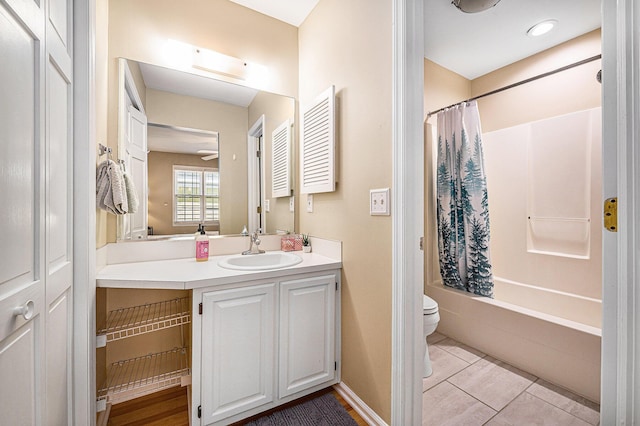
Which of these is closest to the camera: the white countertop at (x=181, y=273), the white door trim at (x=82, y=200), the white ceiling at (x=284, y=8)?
the white door trim at (x=82, y=200)

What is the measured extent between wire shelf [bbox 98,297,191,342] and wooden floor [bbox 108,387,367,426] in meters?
0.40

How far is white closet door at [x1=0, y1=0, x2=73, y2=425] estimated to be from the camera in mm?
610

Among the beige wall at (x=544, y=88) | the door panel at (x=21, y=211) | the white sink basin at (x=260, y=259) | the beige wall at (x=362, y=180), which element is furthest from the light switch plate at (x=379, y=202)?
the beige wall at (x=544, y=88)

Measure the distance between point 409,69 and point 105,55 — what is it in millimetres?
1622

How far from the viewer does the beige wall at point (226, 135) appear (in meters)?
1.79

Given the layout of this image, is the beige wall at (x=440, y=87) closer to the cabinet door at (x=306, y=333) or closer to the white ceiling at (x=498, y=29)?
the white ceiling at (x=498, y=29)

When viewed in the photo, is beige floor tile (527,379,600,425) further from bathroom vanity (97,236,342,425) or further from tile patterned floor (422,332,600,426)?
bathroom vanity (97,236,342,425)

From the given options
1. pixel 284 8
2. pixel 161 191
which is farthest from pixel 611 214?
pixel 284 8

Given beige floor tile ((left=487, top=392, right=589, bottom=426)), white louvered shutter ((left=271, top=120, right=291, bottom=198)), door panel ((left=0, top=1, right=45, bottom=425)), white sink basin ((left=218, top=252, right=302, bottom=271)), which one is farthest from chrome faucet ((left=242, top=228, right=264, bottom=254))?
beige floor tile ((left=487, top=392, right=589, bottom=426))

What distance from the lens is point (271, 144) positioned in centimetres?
213

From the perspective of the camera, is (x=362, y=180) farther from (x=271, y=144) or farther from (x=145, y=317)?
(x=145, y=317)

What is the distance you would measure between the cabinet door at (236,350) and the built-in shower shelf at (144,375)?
337 millimetres

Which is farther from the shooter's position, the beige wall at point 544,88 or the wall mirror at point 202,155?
the beige wall at point 544,88

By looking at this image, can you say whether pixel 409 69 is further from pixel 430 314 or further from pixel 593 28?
pixel 593 28
